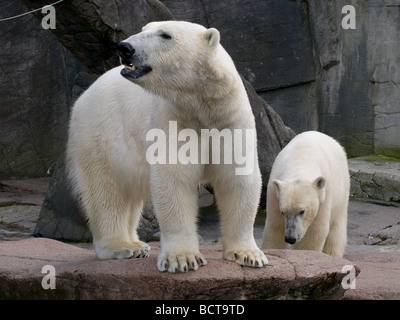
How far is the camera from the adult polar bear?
313 cm

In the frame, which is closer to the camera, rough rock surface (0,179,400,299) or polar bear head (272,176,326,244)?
rough rock surface (0,179,400,299)

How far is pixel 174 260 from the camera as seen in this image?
324cm

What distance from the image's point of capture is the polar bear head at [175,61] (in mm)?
3068

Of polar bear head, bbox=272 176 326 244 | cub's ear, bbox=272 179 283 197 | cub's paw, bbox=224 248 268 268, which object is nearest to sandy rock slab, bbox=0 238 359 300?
cub's paw, bbox=224 248 268 268

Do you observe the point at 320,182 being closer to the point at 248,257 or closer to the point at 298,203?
the point at 298,203

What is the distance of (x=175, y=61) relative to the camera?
3.12 meters

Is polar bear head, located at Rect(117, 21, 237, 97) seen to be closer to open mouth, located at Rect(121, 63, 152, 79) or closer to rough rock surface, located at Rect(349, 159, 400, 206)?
open mouth, located at Rect(121, 63, 152, 79)

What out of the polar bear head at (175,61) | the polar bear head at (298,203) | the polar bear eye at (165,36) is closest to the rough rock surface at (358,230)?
the polar bear head at (298,203)

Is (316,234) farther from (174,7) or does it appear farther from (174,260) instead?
(174,7)

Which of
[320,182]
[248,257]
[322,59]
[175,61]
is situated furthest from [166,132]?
[322,59]

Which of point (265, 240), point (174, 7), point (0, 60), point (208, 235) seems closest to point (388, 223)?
point (208, 235)

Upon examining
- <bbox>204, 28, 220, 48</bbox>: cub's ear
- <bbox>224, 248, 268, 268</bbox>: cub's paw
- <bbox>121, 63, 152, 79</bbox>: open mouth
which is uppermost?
<bbox>204, 28, 220, 48</bbox>: cub's ear

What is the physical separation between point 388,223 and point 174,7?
4542 millimetres

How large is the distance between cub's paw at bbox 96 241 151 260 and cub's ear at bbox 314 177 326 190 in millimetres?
1451
